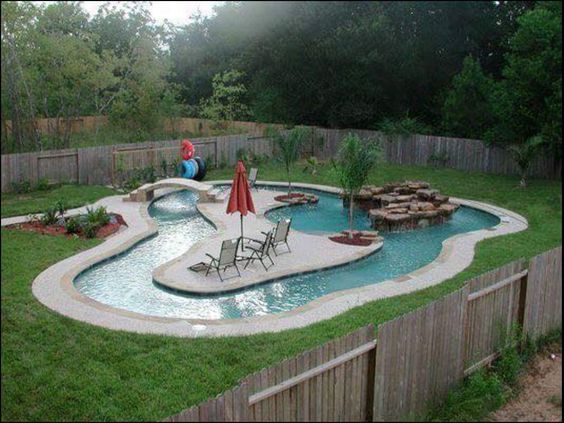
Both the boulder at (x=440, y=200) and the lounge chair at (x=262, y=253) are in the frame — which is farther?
the boulder at (x=440, y=200)

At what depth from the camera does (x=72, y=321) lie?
28.7 ft

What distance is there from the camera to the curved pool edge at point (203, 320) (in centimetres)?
873

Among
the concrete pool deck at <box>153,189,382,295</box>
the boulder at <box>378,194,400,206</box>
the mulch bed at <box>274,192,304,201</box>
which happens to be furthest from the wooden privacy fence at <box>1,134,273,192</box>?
the boulder at <box>378,194,400,206</box>

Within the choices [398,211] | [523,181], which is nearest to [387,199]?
[398,211]

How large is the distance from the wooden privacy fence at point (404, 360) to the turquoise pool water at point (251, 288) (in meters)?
3.77

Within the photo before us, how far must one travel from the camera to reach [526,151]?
67.3 feet

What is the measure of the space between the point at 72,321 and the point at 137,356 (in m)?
1.69

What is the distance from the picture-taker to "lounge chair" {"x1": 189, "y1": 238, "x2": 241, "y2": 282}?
36.7 feet

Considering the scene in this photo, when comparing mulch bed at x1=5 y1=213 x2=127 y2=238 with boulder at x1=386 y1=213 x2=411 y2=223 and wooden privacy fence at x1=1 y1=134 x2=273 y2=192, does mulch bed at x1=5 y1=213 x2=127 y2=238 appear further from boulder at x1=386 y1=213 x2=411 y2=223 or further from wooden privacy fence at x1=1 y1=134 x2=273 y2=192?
boulder at x1=386 y1=213 x2=411 y2=223

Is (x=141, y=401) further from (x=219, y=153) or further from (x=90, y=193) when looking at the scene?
(x=219, y=153)

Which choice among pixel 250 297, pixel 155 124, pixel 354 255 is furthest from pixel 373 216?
pixel 155 124

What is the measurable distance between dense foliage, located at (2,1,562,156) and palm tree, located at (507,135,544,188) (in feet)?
1.46

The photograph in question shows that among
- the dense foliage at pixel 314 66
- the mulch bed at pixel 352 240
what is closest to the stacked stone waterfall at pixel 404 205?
the mulch bed at pixel 352 240

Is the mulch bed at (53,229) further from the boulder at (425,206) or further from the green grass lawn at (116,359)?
the boulder at (425,206)
